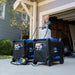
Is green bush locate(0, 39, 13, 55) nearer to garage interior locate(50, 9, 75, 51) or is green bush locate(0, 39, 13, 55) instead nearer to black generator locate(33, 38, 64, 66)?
garage interior locate(50, 9, 75, 51)

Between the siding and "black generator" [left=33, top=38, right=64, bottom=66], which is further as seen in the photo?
the siding

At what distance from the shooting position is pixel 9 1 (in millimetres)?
11375

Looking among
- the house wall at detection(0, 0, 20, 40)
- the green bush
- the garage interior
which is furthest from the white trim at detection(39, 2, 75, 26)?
the house wall at detection(0, 0, 20, 40)

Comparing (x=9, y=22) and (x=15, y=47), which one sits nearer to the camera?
(x=15, y=47)

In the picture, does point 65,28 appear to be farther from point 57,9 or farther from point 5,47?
point 5,47

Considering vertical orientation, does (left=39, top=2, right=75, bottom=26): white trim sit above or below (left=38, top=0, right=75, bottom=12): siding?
below

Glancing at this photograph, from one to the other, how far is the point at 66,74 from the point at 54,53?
1387mm

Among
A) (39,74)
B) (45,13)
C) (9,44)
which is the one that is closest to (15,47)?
(39,74)

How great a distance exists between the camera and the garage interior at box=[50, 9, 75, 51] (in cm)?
819

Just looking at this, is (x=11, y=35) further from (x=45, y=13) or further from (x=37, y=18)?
(x=45, y=13)

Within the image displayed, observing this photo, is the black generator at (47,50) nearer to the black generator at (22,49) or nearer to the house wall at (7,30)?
the black generator at (22,49)

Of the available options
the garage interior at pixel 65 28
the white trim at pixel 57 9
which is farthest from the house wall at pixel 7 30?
the white trim at pixel 57 9

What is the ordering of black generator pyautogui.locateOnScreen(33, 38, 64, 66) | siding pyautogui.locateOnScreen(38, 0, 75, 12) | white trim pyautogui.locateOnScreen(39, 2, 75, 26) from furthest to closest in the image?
siding pyautogui.locateOnScreen(38, 0, 75, 12) → white trim pyautogui.locateOnScreen(39, 2, 75, 26) → black generator pyautogui.locateOnScreen(33, 38, 64, 66)

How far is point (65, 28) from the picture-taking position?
30.3 feet
